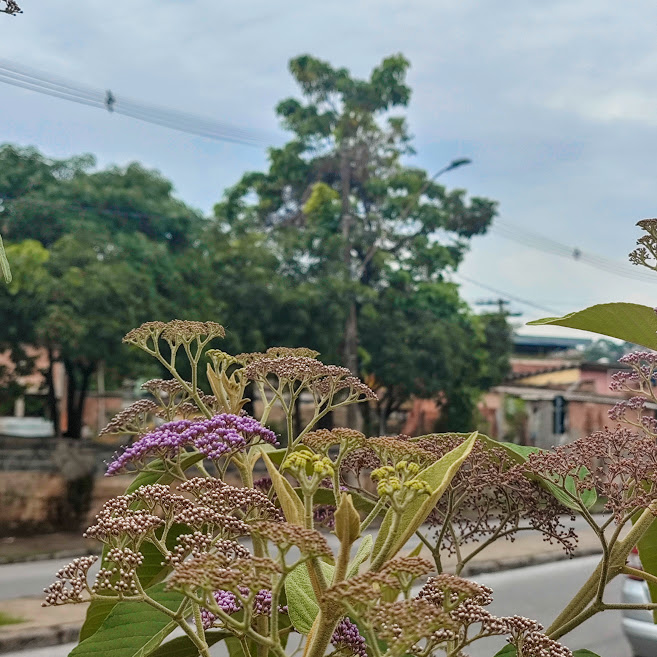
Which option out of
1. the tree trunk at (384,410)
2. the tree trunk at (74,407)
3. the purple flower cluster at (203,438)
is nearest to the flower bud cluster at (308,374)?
the purple flower cluster at (203,438)

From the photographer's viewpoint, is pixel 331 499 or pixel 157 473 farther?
pixel 331 499

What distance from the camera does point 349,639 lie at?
72 centimetres

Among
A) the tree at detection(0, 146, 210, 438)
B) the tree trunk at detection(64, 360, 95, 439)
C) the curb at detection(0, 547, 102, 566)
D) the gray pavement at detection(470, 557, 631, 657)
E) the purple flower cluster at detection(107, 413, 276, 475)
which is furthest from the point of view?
the tree trunk at detection(64, 360, 95, 439)

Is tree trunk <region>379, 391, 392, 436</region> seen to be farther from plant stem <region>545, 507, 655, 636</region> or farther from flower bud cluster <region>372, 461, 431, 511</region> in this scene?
flower bud cluster <region>372, 461, 431, 511</region>

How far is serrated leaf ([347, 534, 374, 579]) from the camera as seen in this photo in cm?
69

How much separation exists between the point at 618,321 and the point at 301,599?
1.25 feet

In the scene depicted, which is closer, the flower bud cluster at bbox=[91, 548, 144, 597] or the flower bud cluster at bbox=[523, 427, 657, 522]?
the flower bud cluster at bbox=[91, 548, 144, 597]

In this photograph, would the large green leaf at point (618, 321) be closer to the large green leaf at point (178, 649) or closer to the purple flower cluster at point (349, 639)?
the purple flower cluster at point (349, 639)

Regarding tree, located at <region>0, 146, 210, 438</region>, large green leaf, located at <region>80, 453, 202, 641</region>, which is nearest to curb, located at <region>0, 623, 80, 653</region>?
tree, located at <region>0, 146, 210, 438</region>

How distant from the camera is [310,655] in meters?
0.63

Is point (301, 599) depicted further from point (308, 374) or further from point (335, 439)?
point (308, 374)

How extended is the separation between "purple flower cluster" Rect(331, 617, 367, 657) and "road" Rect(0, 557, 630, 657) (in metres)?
5.43

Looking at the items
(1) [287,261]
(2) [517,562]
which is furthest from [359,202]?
(2) [517,562]

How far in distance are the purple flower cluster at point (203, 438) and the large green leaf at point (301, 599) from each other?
0.42ft
